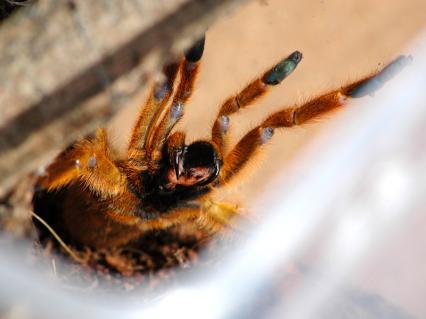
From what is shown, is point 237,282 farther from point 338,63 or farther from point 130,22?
point 130,22

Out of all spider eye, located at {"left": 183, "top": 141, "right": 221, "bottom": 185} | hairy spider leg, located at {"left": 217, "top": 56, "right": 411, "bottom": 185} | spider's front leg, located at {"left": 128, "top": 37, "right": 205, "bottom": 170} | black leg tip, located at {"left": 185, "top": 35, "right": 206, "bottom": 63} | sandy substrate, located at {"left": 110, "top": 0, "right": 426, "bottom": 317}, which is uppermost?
sandy substrate, located at {"left": 110, "top": 0, "right": 426, "bottom": 317}

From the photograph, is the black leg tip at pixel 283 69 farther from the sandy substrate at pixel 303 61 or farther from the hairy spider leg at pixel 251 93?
the sandy substrate at pixel 303 61

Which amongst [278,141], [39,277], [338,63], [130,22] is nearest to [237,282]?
[278,141]

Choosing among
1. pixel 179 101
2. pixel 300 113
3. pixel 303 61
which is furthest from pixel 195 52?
pixel 303 61

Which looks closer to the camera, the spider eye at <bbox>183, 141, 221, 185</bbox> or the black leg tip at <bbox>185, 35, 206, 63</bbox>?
the black leg tip at <bbox>185, 35, 206, 63</bbox>

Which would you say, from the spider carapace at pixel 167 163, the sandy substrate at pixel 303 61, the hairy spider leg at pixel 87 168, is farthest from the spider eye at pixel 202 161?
the sandy substrate at pixel 303 61

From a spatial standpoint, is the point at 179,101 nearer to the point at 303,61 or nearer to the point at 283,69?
the point at 283,69

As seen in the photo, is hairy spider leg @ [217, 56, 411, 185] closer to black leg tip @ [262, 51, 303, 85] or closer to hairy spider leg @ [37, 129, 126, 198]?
black leg tip @ [262, 51, 303, 85]

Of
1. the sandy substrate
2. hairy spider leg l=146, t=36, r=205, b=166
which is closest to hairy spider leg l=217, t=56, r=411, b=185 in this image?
hairy spider leg l=146, t=36, r=205, b=166
